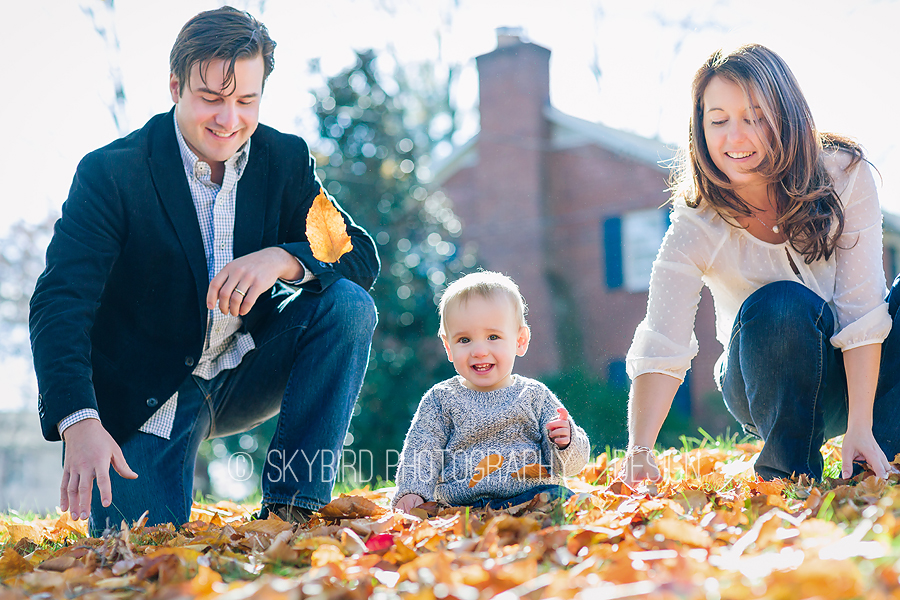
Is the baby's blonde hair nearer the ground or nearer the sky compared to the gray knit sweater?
nearer the sky

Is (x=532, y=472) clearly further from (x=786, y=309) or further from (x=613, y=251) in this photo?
(x=613, y=251)

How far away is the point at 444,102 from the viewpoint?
603 inches

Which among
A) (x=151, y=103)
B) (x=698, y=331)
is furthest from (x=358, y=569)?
(x=698, y=331)

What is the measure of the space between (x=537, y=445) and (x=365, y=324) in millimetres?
593

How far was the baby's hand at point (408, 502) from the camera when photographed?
6.30 ft

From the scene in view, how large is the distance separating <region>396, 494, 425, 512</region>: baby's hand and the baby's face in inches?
14.2

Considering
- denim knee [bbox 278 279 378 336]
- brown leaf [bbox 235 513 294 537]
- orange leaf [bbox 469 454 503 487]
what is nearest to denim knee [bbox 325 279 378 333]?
denim knee [bbox 278 279 378 336]

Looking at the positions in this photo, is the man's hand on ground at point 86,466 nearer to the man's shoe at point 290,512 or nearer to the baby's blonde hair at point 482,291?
the man's shoe at point 290,512

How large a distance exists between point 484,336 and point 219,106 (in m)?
1.00

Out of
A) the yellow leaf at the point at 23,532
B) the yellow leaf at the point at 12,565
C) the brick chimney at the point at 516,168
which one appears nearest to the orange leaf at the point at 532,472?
the yellow leaf at the point at 12,565

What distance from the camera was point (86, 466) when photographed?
1.64 meters

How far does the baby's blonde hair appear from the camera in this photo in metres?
2.12

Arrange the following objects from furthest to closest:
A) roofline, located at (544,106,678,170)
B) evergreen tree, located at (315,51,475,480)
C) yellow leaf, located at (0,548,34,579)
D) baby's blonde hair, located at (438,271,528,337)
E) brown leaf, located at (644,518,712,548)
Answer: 1. roofline, located at (544,106,678,170)
2. evergreen tree, located at (315,51,475,480)
3. baby's blonde hair, located at (438,271,528,337)
4. yellow leaf, located at (0,548,34,579)
5. brown leaf, located at (644,518,712,548)

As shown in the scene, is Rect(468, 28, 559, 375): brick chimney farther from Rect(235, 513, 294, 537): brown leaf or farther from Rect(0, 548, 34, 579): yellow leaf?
Rect(0, 548, 34, 579): yellow leaf
